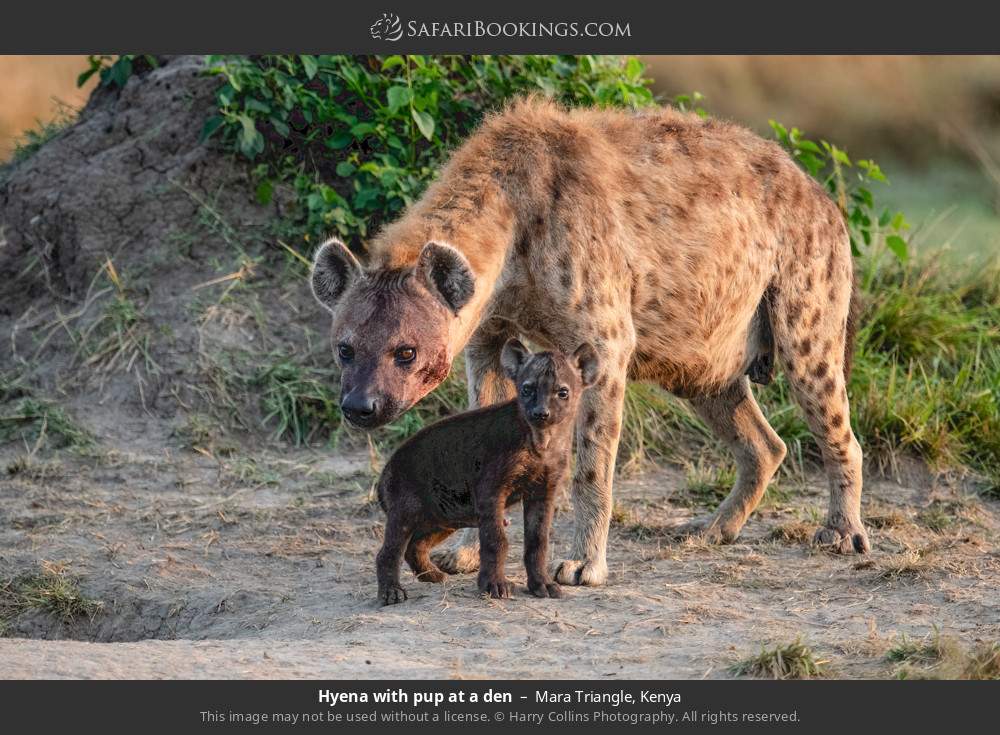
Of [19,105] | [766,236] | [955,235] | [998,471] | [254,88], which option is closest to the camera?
[766,236]

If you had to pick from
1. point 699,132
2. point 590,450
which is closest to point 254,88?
point 699,132

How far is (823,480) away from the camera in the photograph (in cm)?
714

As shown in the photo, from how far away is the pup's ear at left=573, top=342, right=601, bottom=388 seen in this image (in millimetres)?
4984

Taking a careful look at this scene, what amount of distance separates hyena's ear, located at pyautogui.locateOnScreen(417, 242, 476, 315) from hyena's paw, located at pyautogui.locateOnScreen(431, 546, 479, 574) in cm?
99

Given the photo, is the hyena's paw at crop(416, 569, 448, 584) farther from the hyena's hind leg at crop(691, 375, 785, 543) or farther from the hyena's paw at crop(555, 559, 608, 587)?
the hyena's hind leg at crop(691, 375, 785, 543)

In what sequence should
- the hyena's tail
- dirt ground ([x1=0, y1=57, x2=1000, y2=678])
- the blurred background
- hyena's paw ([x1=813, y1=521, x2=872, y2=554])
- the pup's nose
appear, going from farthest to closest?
the blurred background → the hyena's tail → hyena's paw ([x1=813, y1=521, x2=872, y2=554]) → the pup's nose → dirt ground ([x1=0, y1=57, x2=1000, y2=678])

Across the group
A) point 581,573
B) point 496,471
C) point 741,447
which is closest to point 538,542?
point 496,471

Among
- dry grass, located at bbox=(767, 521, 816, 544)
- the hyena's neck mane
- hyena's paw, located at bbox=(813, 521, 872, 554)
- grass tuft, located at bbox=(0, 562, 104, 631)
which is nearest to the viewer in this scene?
the hyena's neck mane

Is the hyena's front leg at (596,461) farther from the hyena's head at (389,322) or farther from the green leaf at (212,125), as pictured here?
the green leaf at (212,125)

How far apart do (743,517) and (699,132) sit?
1.56 m

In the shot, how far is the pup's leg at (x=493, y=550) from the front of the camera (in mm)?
4805

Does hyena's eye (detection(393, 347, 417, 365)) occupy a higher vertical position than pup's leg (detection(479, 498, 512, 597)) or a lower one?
higher

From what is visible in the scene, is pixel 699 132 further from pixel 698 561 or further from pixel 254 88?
pixel 254 88

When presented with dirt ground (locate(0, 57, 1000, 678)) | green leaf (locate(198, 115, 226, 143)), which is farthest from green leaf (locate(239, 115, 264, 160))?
dirt ground (locate(0, 57, 1000, 678))
